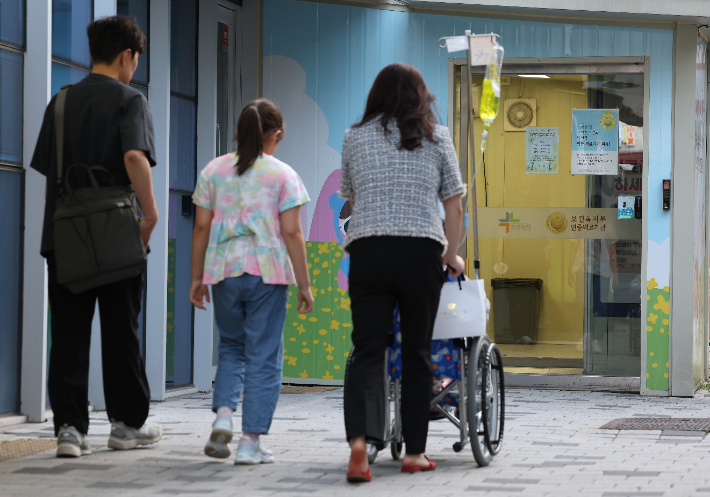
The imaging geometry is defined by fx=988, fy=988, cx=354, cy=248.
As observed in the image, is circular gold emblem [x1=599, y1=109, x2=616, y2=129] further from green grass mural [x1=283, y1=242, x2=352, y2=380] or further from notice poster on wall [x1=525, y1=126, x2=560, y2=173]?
green grass mural [x1=283, y1=242, x2=352, y2=380]

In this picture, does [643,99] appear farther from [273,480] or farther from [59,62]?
[273,480]

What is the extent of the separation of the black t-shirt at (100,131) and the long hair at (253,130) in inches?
17.4

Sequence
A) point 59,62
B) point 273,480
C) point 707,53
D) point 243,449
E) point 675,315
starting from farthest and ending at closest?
point 707,53
point 675,315
point 59,62
point 243,449
point 273,480

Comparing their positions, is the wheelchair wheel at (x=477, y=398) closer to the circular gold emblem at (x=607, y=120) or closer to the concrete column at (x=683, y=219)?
the concrete column at (x=683, y=219)

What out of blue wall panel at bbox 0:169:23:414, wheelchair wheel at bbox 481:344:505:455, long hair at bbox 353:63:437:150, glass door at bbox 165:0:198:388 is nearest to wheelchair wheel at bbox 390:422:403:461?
wheelchair wheel at bbox 481:344:505:455

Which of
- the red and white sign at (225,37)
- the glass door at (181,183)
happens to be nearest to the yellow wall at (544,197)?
the red and white sign at (225,37)

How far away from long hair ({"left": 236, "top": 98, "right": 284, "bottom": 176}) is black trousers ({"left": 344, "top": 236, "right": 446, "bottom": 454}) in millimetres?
652

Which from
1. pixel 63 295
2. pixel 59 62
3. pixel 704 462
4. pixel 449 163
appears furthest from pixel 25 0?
pixel 704 462

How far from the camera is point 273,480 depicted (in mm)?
4094

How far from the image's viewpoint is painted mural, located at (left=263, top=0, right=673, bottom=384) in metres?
8.20

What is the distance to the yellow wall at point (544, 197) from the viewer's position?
8.38m

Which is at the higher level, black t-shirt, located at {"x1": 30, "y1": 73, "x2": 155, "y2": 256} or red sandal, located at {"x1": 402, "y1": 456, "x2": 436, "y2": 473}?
black t-shirt, located at {"x1": 30, "y1": 73, "x2": 155, "y2": 256}

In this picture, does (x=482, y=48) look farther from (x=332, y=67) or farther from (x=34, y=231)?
(x=332, y=67)

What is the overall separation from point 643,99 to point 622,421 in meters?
2.96
